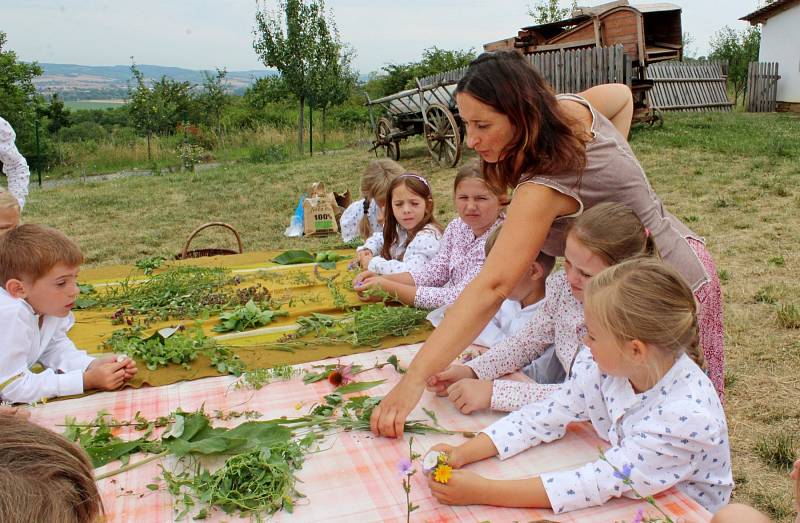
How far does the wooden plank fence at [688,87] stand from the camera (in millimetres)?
16969

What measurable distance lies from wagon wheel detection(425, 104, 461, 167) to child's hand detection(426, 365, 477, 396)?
838 centimetres

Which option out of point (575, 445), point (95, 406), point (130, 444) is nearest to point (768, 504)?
point (575, 445)

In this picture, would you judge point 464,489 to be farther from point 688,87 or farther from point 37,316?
point 688,87

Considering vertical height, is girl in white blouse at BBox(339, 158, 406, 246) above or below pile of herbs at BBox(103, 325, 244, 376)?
above

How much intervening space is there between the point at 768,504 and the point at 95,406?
99.4 inches

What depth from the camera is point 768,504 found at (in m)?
2.60

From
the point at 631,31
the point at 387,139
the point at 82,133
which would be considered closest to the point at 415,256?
the point at 631,31

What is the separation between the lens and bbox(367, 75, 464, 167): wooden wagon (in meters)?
11.0

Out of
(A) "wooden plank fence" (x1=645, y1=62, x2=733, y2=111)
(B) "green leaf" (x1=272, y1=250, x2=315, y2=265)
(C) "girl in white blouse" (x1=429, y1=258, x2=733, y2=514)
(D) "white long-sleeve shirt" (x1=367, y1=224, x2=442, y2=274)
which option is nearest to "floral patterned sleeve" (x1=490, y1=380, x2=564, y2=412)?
(C) "girl in white blouse" (x1=429, y1=258, x2=733, y2=514)

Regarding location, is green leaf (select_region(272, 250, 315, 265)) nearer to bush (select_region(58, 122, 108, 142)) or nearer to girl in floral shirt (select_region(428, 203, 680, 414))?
girl in floral shirt (select_region(428, 203, 680, 414))

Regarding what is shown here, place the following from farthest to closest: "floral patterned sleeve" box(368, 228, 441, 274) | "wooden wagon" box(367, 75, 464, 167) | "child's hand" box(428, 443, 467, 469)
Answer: "wooden wagon" box(367, 75, 464, 167)
"floral patterned sleeve" box(368, 228, 441, 274)
"child's hand" box(428, 443, 467, 469)

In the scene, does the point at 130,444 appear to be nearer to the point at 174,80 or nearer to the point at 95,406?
the point at 95,406

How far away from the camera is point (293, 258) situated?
4.61 m

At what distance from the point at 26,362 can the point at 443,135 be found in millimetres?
9138
